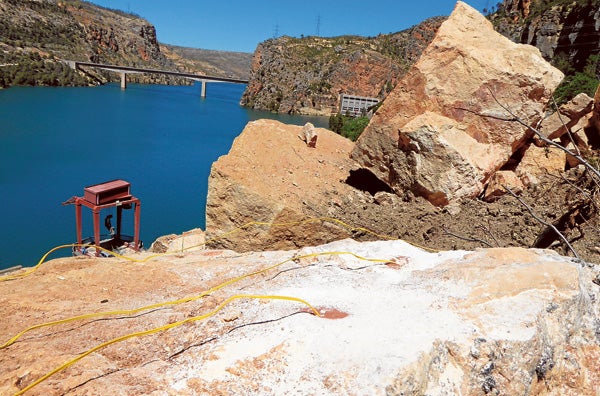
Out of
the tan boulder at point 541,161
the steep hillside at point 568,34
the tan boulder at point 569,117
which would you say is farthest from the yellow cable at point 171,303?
the steep hillside at point 568,34

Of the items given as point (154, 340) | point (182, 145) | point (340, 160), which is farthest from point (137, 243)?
point (182, 145)

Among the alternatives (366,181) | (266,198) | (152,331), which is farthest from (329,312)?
(366,181)

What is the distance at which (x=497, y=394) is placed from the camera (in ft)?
8.02

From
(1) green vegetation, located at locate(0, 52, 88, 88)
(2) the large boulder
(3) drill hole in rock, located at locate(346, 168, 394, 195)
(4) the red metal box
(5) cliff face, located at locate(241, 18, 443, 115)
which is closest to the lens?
(2) the large boulder

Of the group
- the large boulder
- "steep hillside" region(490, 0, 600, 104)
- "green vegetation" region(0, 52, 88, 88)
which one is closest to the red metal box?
the large boulder

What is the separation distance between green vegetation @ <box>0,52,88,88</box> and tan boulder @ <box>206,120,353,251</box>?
55712mm

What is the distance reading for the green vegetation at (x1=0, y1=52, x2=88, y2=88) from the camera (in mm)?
53500

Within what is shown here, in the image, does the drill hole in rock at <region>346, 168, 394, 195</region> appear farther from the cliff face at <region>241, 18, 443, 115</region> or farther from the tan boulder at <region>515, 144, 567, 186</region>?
the cliff face at <region>241, 18, 443, 115</region>

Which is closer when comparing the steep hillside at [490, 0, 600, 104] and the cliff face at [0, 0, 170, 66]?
the steep hillside at [490, 0, 600, 104]

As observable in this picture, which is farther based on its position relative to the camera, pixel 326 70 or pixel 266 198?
pixel 326 70

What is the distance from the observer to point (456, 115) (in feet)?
23.3

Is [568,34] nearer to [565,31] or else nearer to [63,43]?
[565,31]

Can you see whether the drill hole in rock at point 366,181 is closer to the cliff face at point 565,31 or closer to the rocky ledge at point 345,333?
the rocky ledge at point 345,333

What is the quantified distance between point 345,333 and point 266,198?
405 cm
